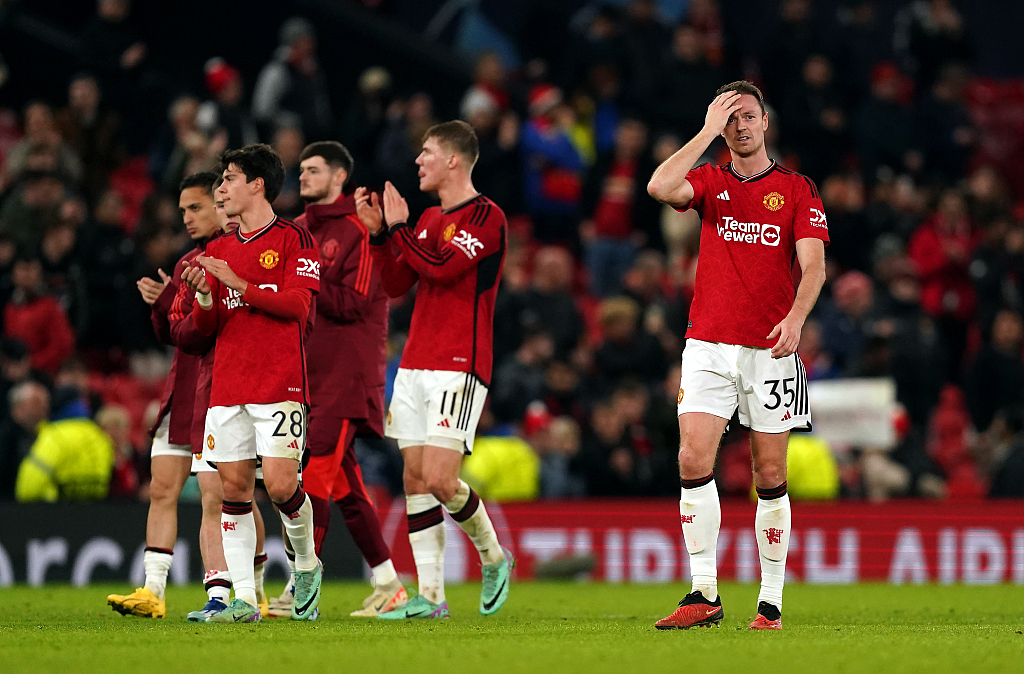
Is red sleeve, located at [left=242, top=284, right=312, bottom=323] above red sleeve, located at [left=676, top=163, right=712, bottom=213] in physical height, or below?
A: below

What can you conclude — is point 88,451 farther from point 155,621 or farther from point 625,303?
point 625,303

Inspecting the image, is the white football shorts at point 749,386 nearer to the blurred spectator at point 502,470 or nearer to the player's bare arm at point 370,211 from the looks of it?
the player's bare arm at point 370,211

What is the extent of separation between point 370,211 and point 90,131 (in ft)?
29.1

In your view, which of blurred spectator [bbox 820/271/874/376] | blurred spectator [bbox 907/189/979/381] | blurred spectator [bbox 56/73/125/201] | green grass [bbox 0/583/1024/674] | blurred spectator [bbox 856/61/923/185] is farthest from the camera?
blurred spectator [bbox 856/61/923/185]

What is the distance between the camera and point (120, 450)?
44.3ft

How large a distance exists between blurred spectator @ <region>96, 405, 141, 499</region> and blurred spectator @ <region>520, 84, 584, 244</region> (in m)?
6.75

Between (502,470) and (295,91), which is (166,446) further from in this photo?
(295,91)

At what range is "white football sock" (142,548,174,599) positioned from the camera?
8.70m

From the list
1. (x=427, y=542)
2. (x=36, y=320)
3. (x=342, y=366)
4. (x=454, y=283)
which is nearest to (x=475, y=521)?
(x=427, y=542)

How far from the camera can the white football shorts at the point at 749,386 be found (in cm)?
781

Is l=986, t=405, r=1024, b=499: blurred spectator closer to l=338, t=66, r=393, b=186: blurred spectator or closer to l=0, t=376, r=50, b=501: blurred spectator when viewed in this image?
→ l=338, t=66, r=393, b=186: blurred spectator

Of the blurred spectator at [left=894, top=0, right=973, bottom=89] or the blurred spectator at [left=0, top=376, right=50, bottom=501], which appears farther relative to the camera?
the blurred spectator at [left=894, top=0, right=973, bottom=89]

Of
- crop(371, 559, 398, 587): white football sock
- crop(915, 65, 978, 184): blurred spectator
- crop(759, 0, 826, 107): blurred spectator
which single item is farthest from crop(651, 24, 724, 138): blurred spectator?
crop(371, 559, 398, 587): white football sock

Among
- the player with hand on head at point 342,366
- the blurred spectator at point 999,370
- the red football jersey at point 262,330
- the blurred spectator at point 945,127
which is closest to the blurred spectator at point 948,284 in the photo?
the blurred spectator at point 999,370
